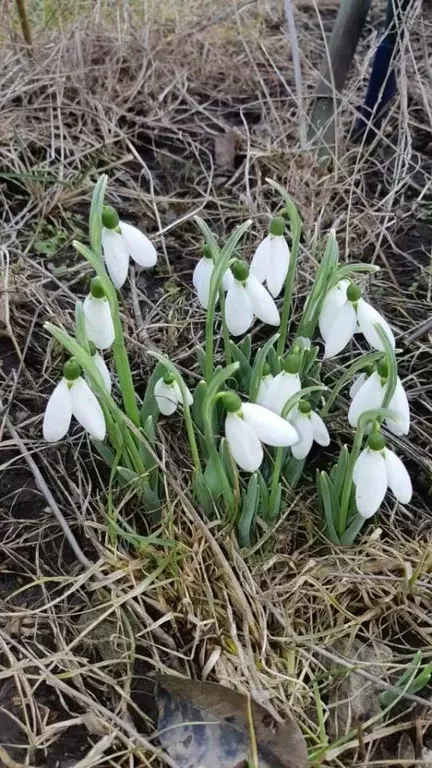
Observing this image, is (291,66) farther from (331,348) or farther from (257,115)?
(331,348)

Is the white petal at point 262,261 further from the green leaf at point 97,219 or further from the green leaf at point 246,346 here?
the green leaf at point 97,219

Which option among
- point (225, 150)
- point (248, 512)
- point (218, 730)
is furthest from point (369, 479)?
point (225, 150)

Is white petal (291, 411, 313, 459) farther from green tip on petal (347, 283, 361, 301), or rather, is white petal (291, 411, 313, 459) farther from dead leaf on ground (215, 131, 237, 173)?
dead leaf on ground (215, 131, 237, 173)

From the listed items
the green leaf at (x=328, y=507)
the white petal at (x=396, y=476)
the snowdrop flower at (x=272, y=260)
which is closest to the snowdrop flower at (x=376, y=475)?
the white petal at (x=396, y=476)

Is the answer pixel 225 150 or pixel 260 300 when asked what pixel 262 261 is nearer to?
pixel 260 300

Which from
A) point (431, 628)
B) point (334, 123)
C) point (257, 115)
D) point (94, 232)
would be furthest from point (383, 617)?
point (257, 115)
